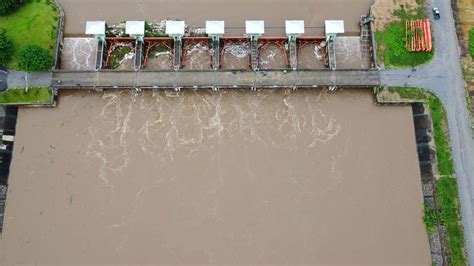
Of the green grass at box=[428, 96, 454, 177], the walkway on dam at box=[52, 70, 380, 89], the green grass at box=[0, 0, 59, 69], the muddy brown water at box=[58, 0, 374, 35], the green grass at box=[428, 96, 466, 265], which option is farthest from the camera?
the muddy brown water at box=[58, 0, 374, 35]

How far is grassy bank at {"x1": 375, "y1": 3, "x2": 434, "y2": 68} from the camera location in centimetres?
5081

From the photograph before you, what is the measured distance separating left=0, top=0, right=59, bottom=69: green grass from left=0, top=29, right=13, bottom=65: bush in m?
0.54

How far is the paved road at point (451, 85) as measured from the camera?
1870 inches

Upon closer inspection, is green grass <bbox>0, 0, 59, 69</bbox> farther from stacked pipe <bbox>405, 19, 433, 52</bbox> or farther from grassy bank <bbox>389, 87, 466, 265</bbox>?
stacked pipe <bbox>405, 19, 433, 52</bbox>

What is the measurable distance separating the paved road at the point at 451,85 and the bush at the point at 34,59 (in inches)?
1244

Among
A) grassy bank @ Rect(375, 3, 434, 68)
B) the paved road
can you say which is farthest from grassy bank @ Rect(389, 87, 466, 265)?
grassy bank @ Rect(375, 3, 434, 68)

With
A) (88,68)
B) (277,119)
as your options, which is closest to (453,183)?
(277,119)

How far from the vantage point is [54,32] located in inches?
2026

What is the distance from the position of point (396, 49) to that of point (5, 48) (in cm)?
3724

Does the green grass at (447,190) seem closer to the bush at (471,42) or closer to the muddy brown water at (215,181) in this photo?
the muddy brown water at (215,181)

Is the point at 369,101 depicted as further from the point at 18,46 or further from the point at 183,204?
the point at 18,46

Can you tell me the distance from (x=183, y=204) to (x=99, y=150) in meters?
9.24

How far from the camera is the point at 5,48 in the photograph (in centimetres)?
4941

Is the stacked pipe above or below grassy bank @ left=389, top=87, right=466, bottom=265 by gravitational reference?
above
